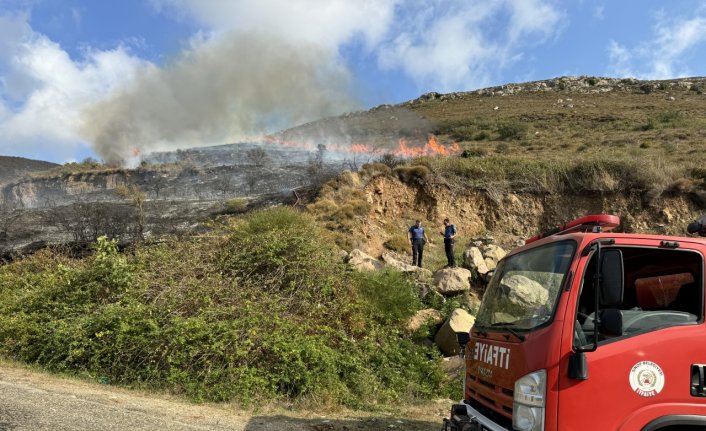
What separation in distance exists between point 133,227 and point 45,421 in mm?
15547

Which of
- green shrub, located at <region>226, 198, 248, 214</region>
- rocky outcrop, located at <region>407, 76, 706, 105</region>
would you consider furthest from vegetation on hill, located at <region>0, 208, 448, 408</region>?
rocky outcrop, located at <region>407, 76, 706, 105</region>

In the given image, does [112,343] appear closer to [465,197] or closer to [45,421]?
[45,421]

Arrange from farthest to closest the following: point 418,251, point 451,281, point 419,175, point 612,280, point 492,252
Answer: point 419,175
point 492,252
point 418,251
point 451,281
point 612,280

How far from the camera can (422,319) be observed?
35.8ft

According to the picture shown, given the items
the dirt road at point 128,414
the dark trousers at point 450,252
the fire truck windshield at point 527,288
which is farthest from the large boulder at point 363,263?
the fire truck windshield at point 527,288

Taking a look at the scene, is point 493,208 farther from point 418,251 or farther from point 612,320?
point 612,320

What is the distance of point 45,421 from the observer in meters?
5.15

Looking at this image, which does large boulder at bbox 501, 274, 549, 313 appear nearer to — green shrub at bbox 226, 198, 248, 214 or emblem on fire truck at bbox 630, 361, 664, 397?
emblem on fire truck at bbox 630, 361, 664, 397

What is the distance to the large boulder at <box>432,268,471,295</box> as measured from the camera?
12.7 meters

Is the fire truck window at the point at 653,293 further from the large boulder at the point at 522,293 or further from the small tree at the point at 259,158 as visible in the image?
the small tree at the point at 259,158

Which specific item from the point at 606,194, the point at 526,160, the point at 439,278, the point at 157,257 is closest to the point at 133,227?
the point at 157,257

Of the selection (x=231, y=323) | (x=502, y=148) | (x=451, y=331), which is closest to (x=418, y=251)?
(x=451, y=331)

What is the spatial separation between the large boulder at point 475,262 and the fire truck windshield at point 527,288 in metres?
9.85

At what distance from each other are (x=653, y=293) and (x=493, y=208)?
60.1 feet
